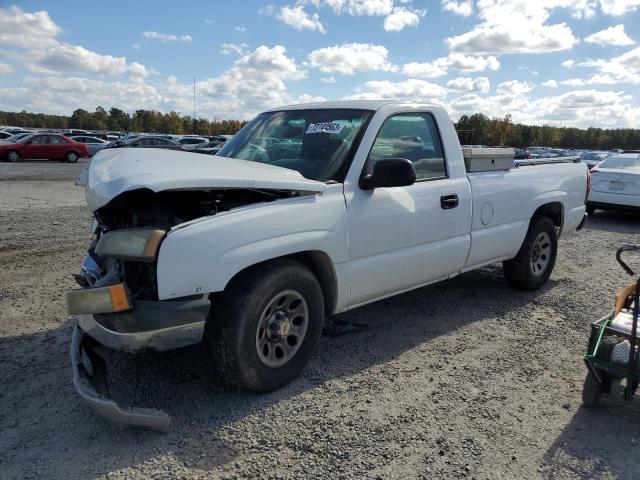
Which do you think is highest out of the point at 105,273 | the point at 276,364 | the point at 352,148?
the point at 352,148

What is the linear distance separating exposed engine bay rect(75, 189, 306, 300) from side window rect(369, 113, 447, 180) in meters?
0.94

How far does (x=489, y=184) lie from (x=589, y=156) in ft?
89.2

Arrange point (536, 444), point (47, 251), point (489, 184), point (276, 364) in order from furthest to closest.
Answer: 1. point (47, 251)
2. point (489, 184)
3. point (276, 364)
4. point (536, 444)

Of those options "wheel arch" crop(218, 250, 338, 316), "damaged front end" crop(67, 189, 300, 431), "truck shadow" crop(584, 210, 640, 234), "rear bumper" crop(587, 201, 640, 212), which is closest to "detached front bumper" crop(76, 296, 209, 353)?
"damaged front end" crop(67, 189, 300, 431)

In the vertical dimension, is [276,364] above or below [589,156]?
below

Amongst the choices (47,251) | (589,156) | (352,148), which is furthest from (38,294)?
(589,156)

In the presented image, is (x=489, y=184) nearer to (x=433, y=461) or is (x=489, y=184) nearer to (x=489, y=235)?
(x=489, y=235)

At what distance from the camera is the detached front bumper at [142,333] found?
108 inches

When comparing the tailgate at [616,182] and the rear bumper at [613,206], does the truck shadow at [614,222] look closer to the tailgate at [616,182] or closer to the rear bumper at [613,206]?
the rear bumper at [613,206]

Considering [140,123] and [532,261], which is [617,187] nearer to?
[532,261]

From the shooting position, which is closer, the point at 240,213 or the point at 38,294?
the point at 240,213

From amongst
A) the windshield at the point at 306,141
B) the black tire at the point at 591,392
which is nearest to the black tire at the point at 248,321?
the windshield at the point at 306,141

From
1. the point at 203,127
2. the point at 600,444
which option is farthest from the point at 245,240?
the point at 203,127

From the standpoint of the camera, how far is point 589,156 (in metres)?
28.3
